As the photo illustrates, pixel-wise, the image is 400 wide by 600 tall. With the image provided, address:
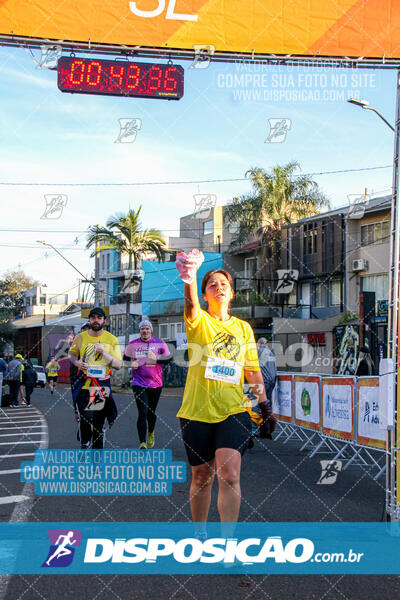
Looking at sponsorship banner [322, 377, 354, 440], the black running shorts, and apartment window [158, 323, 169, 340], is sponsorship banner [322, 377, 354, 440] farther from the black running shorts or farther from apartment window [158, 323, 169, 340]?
apartment window [158, 323, 169, 340]

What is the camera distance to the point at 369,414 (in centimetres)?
832

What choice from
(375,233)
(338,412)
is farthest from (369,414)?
(375,233)

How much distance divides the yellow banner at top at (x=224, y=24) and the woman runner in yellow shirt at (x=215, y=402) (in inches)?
144

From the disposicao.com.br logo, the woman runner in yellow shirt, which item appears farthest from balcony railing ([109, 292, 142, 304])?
the woman runner in yellow shirt

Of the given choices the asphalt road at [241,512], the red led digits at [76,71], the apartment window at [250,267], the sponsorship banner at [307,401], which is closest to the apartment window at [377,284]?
the apartment window at [250,267]

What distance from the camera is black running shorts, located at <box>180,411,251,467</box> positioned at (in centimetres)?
449

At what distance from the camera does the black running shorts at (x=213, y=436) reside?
14.7 ft

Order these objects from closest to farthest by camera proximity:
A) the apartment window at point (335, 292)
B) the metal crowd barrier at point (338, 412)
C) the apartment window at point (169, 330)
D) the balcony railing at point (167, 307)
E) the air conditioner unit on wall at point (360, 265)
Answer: the metal crowd barrier at point (338, 412) < the air conditioner unit on wall at point (360, 265) < the apartment window at point (335, 292) < the apartment window at point (169, 330) < the balcony railing at point (167, 307)

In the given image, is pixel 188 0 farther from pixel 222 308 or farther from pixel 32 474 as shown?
pixel 32 474

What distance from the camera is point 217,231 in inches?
2202

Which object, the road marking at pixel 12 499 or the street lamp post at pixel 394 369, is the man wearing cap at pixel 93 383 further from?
the street lamp post at pixel 394 369

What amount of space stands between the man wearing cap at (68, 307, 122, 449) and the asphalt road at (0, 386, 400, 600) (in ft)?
3.12

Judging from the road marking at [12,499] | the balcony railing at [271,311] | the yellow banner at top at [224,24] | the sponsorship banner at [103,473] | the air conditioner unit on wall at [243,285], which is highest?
the yellow banner at top at [224,24]

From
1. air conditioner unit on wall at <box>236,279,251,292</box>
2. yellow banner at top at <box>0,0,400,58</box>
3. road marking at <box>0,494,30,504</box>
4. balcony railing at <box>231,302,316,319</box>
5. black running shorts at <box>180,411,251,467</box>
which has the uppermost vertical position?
yellow banner at top at <box>0,0,400,58</box>
